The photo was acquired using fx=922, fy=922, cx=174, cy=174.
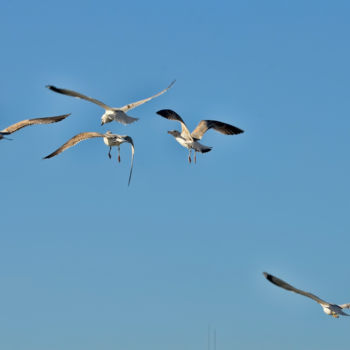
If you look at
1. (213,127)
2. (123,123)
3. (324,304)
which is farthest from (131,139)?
(324,304)

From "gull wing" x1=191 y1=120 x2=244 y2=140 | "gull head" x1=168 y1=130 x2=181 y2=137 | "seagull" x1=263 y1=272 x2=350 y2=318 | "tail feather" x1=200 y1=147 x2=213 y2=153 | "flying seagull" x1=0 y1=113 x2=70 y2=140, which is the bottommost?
"seagull" x1=263 y1=272 x2=350 y2=318

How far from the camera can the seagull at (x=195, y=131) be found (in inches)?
1764

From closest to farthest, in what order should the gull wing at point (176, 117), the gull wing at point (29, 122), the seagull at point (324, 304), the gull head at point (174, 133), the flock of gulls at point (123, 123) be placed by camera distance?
the seagull at point (324, 304) < the flock of gulls at point (123, 123) < the gull wing at point (176, 117) < the gull head at point (174, 133) < the gull wing at point (29, 122)

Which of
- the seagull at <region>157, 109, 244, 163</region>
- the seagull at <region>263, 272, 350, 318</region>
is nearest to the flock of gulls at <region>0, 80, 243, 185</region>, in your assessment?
the seagull at <region>157, 109, 244, 163</region>

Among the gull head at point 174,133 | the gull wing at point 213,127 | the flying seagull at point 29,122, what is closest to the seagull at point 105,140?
the flying seagull at point 29,122

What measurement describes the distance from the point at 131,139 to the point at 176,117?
238 inches

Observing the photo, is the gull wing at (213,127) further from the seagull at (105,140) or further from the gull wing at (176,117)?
the seagull at (105,140)

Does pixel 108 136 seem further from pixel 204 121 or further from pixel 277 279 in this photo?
pixel 277 279

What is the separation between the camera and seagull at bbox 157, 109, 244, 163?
4481 centimetres

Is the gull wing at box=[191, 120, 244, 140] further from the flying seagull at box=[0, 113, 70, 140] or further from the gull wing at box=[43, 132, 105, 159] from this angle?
the flying seagull at box=[0, 113, 70, 140]

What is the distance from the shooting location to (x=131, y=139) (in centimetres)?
4150

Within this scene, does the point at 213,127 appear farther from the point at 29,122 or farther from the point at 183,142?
the point at 29,122

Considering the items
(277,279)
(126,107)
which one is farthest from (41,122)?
(277,279)

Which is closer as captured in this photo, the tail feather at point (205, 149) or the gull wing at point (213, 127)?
the tail feather at point (205, 149)
